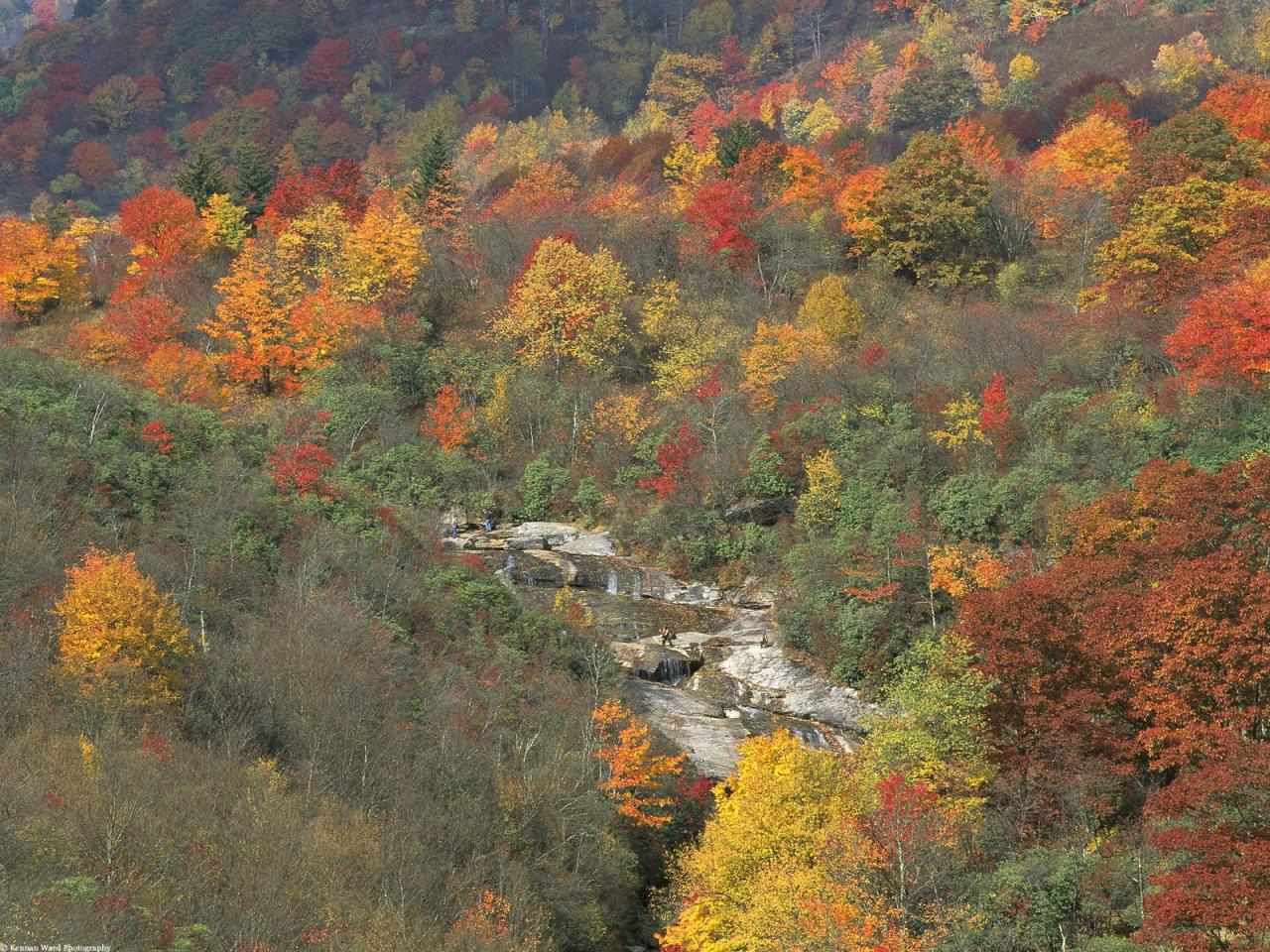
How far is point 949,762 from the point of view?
A: 34906 millimetres

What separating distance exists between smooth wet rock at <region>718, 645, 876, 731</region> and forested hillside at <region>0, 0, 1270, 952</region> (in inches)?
40.2

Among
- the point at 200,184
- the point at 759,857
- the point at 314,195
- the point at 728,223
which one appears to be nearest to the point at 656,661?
the point at 759,857

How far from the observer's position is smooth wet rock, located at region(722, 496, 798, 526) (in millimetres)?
61188

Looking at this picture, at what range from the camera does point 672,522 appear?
2470 inches

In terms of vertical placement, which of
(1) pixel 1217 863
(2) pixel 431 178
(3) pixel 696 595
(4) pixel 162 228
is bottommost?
(3) pixel 696 595

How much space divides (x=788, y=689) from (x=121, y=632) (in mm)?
24227

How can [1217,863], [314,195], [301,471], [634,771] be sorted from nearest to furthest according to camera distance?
[1217,863] < [634,771] < [301,471] < [314,195]

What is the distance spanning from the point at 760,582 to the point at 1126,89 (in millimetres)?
54220

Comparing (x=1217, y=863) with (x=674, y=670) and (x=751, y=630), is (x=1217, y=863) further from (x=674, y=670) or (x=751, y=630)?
(x=751, y=630)

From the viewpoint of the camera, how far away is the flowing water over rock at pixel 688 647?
46562 millimetres

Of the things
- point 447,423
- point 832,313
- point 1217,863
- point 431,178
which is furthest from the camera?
point 431,178

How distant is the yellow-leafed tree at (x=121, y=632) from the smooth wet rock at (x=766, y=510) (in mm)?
30343

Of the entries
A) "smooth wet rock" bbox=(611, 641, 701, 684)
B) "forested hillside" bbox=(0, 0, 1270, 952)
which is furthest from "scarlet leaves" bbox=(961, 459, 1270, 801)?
"smooth wet rock" bbox=(611, 641, 701, 684)

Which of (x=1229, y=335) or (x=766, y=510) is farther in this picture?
(x=766, y=510)
